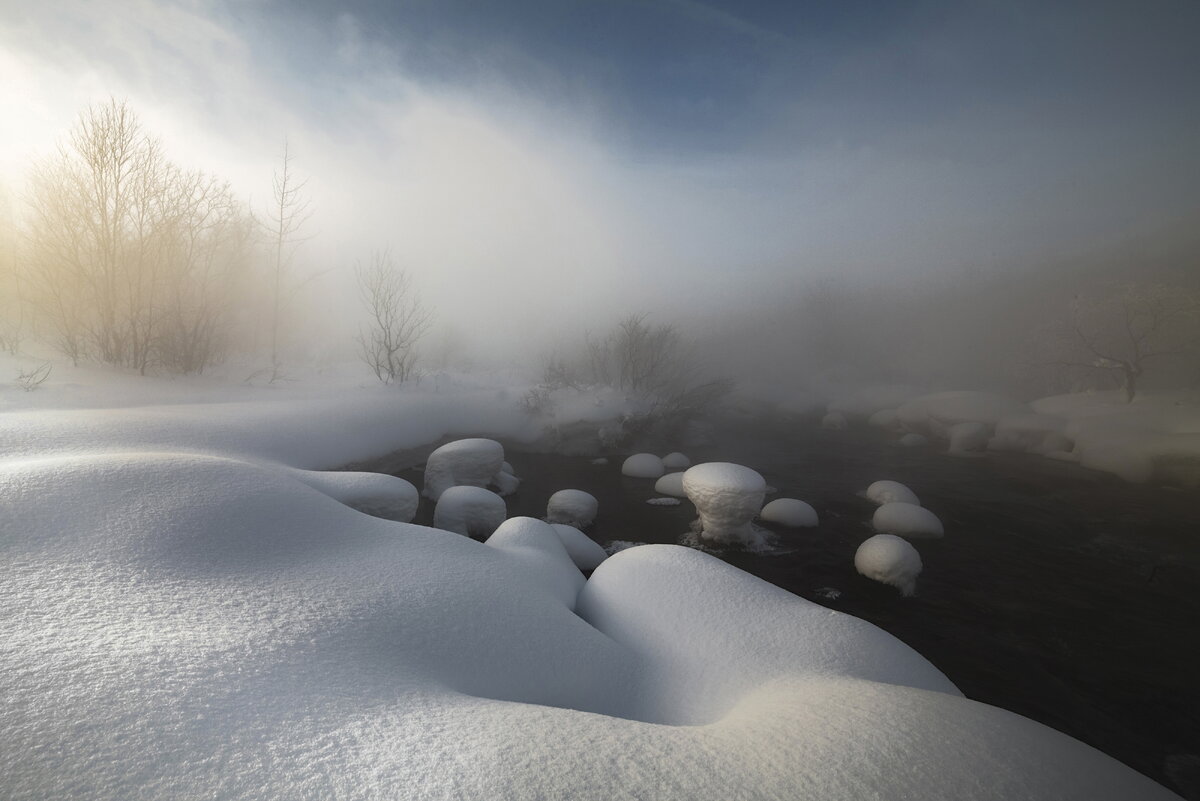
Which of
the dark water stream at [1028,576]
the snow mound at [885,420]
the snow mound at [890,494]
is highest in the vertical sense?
the snow mound at [885,420]

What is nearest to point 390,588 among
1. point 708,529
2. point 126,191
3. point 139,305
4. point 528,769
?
point 528,769

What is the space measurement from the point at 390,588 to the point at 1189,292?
709 inches

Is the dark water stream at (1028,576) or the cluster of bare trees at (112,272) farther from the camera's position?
the cluster of bare trees at (112,272)

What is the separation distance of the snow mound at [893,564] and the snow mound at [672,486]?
12.3ft

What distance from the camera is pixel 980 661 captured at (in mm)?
4355

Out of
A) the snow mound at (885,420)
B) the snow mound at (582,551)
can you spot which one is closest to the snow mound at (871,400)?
the snow mound at (885,420)

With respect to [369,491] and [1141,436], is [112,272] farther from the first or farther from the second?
[1141,436]

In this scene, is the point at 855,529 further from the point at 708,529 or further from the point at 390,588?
the point at 390,588

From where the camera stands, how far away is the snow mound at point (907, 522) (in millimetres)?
7094

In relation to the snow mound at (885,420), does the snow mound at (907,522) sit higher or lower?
lower

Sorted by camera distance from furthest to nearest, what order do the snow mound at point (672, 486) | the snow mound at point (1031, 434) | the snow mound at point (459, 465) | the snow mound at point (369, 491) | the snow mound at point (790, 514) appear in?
1. the snow mound at point (1031, 434)
2. the snow mound at point (672, 486)
3. the snow mound at point (459, 465)
4. the snow mound at point (790, 514)
5. the snow mound at point (369, 491)

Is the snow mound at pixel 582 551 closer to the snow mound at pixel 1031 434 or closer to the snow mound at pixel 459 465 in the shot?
the snow mound at pixel 459 465

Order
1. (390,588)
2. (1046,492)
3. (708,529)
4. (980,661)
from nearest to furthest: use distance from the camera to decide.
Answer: (390,588) → (980,661) → (708,529) → (1046,492)

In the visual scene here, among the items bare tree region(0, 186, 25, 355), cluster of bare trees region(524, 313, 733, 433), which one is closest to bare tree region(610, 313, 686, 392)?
cluster of bare trees region(524, 313, 733, 433)
